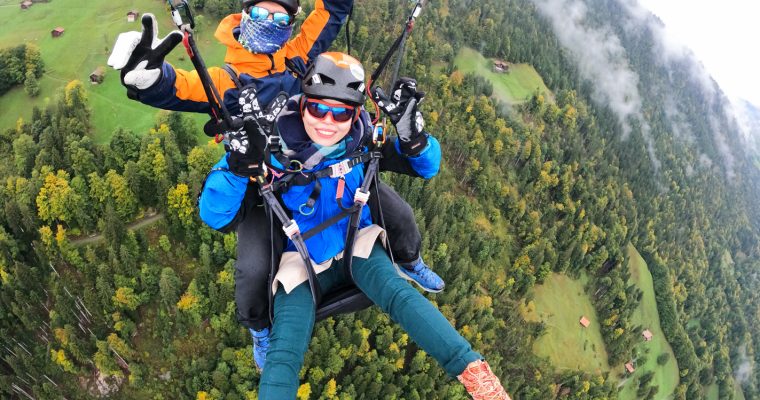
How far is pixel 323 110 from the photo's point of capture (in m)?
6.11

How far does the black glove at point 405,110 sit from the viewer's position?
6.27 meters

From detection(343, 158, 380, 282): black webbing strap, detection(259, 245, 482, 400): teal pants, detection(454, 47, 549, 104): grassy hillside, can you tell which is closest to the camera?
detection(259, 245, 482, 400): teal pants

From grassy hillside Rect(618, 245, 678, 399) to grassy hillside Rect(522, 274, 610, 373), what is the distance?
8.04m

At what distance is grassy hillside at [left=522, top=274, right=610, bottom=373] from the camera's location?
71.1 meters

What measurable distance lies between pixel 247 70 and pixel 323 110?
187cm

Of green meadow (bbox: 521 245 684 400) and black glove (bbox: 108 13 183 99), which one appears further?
green meadow (bbox: 521 245 684 400)

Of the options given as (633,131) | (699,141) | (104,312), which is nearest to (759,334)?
(633,131)

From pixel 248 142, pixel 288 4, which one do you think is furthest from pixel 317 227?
pixel 288 4

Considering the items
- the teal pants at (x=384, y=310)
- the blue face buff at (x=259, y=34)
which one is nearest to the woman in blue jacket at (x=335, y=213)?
the teal pants at (x=384, y=310)

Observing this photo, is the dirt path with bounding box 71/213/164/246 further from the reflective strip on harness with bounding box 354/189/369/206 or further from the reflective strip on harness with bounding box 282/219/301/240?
the reflective strip on harness with bounding box 354/189/369/206

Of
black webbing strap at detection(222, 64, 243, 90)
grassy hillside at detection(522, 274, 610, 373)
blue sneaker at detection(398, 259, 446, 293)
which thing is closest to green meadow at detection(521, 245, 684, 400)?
grassy hillside at detection(522, 274, 610, 373)

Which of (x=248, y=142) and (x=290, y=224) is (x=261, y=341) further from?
(x=248, y=142)

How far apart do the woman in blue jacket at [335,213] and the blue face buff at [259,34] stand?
1.23 m

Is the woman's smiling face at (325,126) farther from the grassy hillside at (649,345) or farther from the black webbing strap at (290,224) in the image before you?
the grassy hillside at (649,345)
